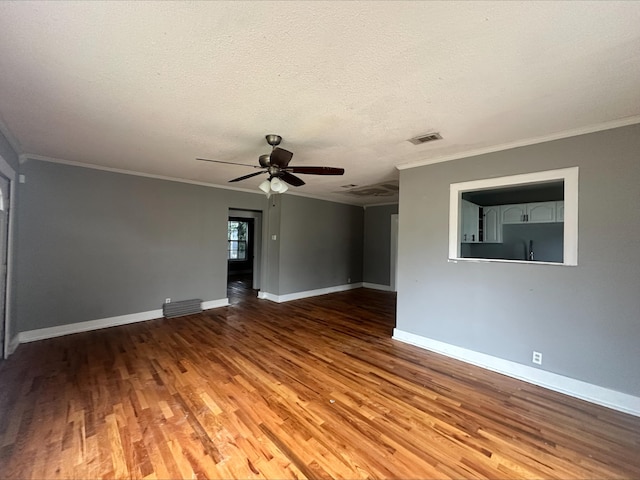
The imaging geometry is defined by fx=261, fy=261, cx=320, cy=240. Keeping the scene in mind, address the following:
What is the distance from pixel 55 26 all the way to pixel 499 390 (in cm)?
413

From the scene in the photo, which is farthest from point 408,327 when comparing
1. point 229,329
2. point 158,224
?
point 158,224

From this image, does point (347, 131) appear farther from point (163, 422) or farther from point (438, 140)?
point (163, 422)

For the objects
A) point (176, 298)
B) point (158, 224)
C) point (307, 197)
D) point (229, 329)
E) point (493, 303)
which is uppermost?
point (307, 197)

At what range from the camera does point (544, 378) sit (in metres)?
2.58

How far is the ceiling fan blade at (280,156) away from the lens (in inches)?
97.2

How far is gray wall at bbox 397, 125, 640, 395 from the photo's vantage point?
224 cm

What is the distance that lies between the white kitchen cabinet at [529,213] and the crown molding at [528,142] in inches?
90.9

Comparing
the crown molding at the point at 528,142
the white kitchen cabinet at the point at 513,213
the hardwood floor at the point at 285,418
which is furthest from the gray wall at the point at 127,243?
the white kitchen cabinet at the point at 513,213

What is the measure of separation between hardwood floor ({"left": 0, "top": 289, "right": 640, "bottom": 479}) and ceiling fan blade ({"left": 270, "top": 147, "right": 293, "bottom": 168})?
7.12 ft

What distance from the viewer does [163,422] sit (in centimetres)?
196

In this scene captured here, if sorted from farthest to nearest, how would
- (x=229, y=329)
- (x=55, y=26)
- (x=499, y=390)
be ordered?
(x=229, y=329), (x=499, y=390), (x=55, y=26)

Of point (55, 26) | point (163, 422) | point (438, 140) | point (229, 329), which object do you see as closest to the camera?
point (55, 26)

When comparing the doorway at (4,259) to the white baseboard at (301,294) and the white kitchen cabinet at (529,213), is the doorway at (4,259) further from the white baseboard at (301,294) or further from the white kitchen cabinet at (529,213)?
the white kitchen cabinet at (529,213)

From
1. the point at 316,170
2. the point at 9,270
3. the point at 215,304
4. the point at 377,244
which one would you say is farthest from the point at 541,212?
the point at 9,270
